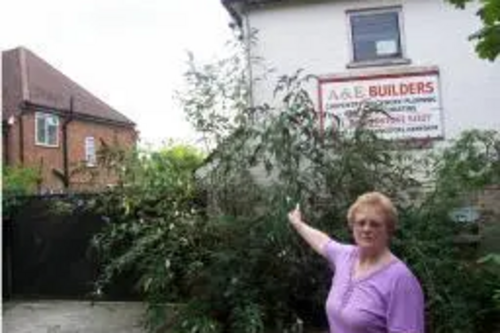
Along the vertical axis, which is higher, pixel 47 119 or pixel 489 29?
pixel 47 119

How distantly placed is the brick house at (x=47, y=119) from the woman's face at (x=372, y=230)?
24145mm

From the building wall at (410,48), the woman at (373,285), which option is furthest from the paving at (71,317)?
the woman at (373,285)

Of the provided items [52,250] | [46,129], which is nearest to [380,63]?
[52,250]

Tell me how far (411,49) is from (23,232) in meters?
6.38

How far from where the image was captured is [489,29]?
691cm

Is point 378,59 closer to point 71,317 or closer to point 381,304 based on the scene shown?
point 71,317

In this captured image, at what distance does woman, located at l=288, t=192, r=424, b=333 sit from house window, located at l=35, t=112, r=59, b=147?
29.4 metres

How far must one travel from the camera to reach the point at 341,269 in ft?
13.0


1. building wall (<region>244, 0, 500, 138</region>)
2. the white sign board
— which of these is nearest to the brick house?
building wall (<region>244, 0, 500, 138</region>)

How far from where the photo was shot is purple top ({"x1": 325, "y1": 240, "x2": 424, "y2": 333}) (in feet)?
11.7

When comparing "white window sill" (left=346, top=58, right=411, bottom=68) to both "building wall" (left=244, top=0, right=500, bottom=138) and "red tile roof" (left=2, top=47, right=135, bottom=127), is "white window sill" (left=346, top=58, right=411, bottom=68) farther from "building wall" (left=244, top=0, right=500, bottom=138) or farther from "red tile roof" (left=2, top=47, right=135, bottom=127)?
"red tile roof" (left=2, top=47, right=135, bottom=127)

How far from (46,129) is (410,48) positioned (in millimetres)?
23027

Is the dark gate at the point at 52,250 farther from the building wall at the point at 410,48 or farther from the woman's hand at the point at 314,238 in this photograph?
the woman's hand at the point at 314,238

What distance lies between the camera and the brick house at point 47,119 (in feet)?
101
